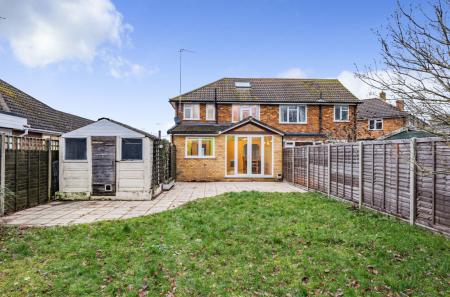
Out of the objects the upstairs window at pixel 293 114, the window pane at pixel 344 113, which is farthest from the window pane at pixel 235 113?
the window pane at pixel 344 113

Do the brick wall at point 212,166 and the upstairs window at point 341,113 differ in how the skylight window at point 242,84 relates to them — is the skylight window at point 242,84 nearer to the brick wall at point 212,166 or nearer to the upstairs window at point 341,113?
the upstairs window at point 341,113

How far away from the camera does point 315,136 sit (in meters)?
21.7

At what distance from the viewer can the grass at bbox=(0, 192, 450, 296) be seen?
3748mm

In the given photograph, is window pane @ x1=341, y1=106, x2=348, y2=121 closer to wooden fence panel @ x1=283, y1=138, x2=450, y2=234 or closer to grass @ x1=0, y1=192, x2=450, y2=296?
wooden fence panel @ x1=283, y1=138, x2=450, y2=234

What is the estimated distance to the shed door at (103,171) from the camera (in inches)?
418

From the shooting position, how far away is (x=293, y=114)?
22.4 meters

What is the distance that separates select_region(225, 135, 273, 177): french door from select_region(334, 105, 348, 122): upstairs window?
7.31m

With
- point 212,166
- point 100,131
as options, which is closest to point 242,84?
point 212,166

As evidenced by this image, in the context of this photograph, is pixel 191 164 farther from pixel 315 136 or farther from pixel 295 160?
pixel 315 136

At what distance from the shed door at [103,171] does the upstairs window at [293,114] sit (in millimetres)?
14632

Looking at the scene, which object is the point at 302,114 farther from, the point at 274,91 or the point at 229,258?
the point at 229,258

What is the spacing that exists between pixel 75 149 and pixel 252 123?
421 inches

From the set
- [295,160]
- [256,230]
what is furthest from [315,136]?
[256,230]

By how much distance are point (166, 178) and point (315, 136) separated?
12.1m
